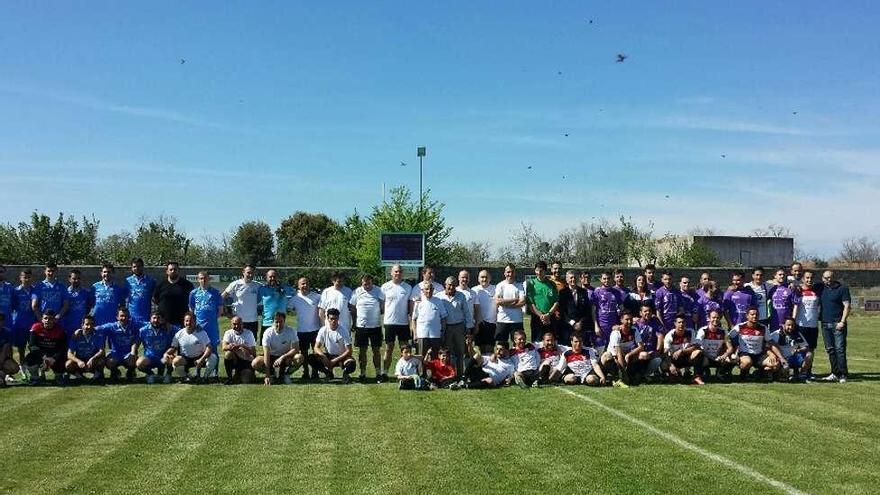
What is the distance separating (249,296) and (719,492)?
29.4 ft

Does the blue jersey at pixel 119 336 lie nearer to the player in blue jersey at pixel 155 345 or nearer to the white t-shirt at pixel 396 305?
the player in blue jersey at pixel 155 345

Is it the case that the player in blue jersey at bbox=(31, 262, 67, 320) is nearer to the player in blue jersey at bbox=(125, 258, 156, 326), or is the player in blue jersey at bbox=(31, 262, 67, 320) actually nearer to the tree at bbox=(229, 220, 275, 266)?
the player in blue jersey at bbox=(125, 258, 156, 326)

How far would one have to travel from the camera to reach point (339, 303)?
13.5 metres

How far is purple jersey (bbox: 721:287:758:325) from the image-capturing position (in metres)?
13.7

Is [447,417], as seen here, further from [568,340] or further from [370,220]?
[370,220]

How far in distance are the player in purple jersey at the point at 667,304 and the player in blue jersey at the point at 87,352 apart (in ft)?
29.0

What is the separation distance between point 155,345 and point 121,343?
569mm

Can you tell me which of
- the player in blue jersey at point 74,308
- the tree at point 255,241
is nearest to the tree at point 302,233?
the tree at point 255,241

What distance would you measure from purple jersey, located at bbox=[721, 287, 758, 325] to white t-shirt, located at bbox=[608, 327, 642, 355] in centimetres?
204

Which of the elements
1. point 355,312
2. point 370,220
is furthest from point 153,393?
point 370,220

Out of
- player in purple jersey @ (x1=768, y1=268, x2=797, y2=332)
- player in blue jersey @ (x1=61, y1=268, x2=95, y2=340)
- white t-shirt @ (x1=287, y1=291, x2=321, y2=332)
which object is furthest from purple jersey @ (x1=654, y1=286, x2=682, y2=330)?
player in blue jersey @ (x1=61, y1=268, x2=95, y2=340)

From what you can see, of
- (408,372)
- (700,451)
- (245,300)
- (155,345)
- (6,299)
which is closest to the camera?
(700,451)

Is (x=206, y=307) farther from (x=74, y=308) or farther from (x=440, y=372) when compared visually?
(x=440, y=372)

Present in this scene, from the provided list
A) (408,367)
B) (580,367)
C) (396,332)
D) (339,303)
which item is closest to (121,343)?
(339,303)
